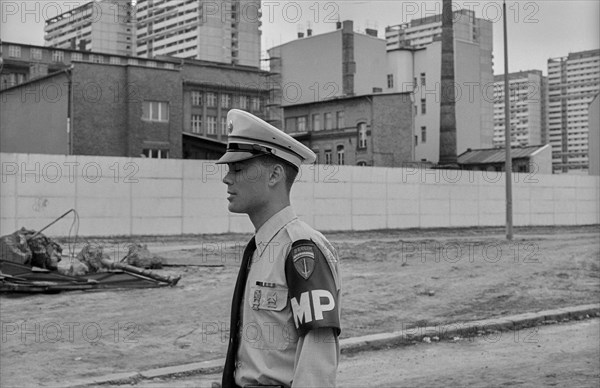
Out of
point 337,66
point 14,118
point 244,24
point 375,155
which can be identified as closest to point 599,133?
point 375,155

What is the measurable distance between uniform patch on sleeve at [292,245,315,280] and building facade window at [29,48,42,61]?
2761 inches

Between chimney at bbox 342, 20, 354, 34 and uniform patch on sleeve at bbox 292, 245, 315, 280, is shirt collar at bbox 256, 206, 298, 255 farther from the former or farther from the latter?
chimney at bbox 342, 20, 354, 34

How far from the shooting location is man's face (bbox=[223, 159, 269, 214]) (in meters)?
2.61

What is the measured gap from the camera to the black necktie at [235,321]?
2.58m

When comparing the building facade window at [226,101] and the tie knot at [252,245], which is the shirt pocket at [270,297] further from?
the building facade window at [226,101]

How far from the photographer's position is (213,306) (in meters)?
12.5

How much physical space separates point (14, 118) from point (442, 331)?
39.3m

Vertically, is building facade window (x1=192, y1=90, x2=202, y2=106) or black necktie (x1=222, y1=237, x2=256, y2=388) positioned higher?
building facade window (x1=192, y1=90, x2=202, y2=106)

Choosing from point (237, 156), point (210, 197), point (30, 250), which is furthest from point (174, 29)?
point (237, 156)

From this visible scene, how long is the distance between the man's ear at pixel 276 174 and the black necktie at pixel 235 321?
216 mm

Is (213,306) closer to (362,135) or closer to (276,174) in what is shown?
(276,174)

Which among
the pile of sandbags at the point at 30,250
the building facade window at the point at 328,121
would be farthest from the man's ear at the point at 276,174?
the building facade window at the point at 328,121

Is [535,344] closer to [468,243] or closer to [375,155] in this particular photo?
[468,243]

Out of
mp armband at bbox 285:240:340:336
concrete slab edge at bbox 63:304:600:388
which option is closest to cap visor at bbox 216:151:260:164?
mp armband at bbox 285:240:340:336
